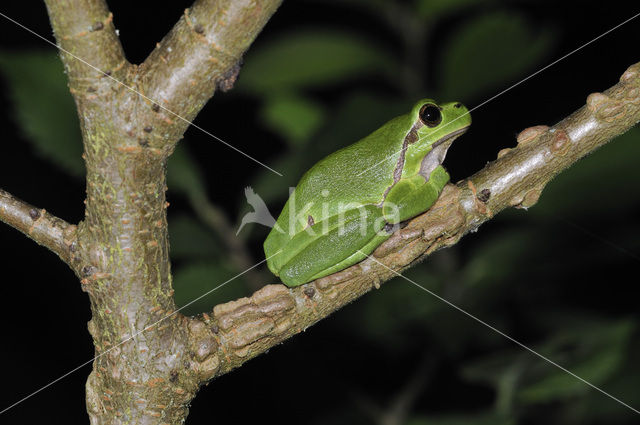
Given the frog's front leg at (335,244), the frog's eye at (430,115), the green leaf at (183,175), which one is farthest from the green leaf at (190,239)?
the frog's eye at (430,115)

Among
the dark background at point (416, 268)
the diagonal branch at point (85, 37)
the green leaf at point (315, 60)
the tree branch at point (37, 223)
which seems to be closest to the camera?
the diagonal branch at point (85, 37)

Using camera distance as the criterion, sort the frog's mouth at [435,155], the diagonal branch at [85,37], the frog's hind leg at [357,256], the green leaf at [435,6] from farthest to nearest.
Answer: the green leaf at [435,6], the frog's mouth at [435,155], the frog's hind leg at [357,256], the diagonal branch at [85,37]

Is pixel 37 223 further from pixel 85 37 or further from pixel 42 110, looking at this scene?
pixel 42 110

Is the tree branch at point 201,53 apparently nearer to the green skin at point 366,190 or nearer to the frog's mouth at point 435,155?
the green skin at point 366,190

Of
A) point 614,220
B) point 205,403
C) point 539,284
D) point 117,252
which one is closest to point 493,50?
point 614,220

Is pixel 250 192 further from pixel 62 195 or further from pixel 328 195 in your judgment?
pixel 62 195

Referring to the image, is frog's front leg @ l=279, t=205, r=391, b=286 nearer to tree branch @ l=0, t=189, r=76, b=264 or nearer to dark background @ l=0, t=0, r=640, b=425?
dark background @ l=0, t=0, r=640, b=425

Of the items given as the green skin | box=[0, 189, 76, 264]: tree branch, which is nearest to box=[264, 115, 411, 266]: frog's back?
the green skin
